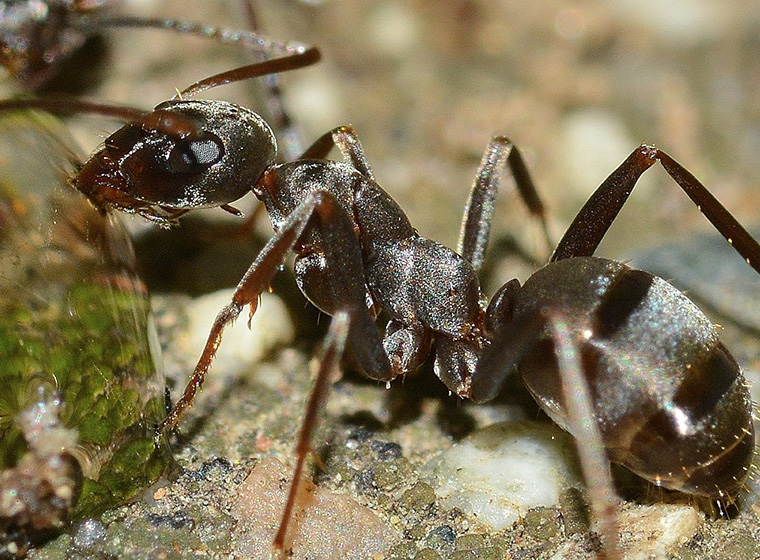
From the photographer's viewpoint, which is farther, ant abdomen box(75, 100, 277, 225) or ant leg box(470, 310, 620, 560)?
ant abdomen box(75, 100, 277, 225)

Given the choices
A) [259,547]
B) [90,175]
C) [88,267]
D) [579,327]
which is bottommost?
[259,547]

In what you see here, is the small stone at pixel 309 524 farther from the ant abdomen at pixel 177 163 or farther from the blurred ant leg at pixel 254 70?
the blurred ant leg at pixel 254 70

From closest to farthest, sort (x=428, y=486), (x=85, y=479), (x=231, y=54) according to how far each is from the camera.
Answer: (x=85, y=479) → (x=428, y=486) → (x=231, y=54)

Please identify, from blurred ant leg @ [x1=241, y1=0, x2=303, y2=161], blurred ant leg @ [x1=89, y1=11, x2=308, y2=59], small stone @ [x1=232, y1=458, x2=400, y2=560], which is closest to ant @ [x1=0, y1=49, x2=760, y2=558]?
small stone @ [x1=232, y1=458, x2=400, y2=560]

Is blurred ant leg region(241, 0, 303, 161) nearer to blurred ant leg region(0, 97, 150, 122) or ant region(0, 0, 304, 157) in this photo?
ant region(0, 0, 304, 157)

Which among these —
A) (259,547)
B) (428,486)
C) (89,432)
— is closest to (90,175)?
(89,432)

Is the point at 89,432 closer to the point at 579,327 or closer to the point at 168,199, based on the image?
the point at 168,199
